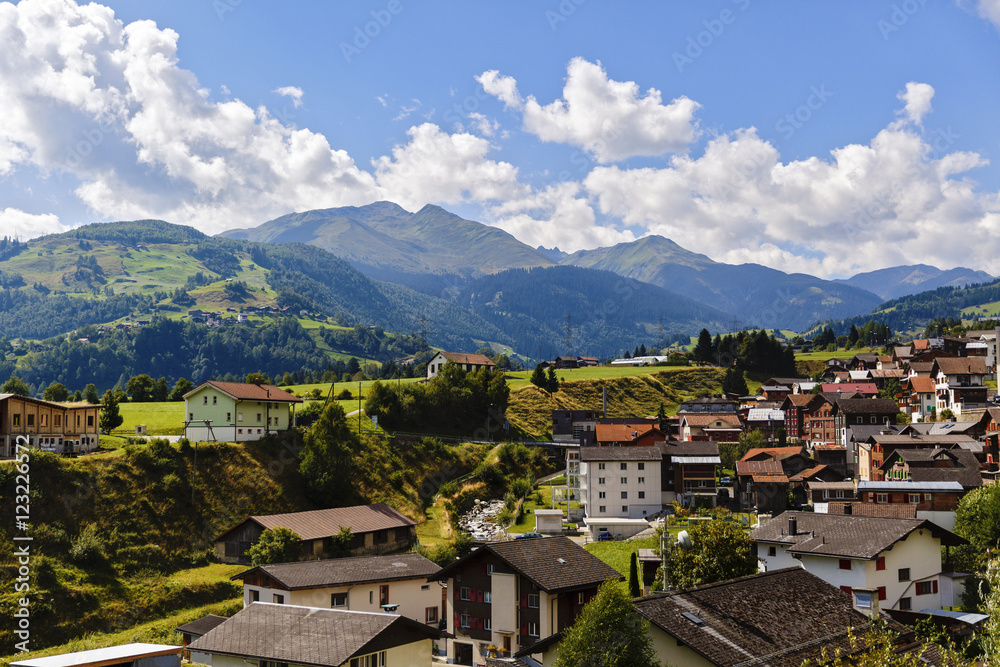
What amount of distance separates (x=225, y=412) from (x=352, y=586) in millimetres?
35288

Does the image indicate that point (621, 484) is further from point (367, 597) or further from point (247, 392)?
point (367, 597)

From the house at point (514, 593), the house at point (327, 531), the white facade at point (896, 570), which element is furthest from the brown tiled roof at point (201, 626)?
the white facade at point (896, 570)

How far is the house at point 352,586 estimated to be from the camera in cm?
4044

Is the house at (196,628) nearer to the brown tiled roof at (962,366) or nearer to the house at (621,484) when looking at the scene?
the house at (621,484)

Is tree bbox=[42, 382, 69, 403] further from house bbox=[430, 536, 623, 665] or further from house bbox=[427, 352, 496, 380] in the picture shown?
house bbox=[430, 536, 623, 665]

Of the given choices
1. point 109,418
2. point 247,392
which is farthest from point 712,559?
point 109,418

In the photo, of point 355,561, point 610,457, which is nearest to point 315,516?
point 355,561

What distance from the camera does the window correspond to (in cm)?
2852

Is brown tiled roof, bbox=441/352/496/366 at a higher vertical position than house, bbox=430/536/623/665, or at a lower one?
higher

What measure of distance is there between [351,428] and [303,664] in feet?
192

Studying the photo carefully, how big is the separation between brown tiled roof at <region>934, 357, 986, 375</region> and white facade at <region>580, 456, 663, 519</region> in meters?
43.0

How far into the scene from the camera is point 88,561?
50.0 meters

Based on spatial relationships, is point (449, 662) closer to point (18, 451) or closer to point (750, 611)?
point (750, 611)

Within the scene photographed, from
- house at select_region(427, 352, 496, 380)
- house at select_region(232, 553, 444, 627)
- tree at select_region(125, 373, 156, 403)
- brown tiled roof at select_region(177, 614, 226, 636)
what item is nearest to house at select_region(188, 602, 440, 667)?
house at select_region(232, 553, 444, 627)
